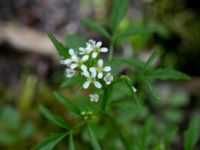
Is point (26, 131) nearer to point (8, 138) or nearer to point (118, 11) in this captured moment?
point (8, 138)

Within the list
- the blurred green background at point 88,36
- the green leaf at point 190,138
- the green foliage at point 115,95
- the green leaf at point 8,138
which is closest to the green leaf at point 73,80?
the green foliage at point 115,95

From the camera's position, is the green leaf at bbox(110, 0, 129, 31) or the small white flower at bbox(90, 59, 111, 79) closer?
the small white flower at bbox(90, 59, 111, 79)

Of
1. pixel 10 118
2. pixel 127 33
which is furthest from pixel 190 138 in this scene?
pixel 10 118

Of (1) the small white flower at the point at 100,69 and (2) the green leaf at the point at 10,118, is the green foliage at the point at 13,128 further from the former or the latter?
(1) the small white flower at the point at 100,69

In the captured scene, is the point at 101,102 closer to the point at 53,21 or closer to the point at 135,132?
the point at 135,132

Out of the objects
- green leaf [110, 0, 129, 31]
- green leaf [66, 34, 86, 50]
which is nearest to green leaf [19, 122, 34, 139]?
green leaf [66, 34, 86, 50]

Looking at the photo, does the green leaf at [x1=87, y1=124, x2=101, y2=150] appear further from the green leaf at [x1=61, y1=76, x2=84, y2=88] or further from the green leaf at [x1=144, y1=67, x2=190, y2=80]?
the green leaf at [x1=144, y1=67, x2=190, y2=80]

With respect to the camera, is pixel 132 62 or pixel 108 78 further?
pixel 132 62

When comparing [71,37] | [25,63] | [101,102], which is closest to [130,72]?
[25,63]
